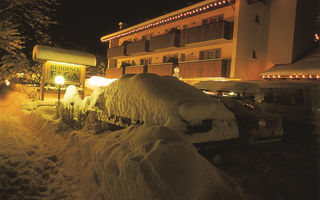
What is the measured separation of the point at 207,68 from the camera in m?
16.1

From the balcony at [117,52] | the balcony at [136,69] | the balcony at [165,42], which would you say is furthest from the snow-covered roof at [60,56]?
the balcony at [117,52]

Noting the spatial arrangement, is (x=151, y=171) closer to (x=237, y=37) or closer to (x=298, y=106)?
(x=298, y=106)

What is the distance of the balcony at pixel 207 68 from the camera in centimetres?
1543

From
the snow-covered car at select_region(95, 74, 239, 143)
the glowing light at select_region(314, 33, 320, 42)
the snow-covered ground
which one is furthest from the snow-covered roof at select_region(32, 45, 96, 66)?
the glowing light at select_region(314, 33, 320, 42)

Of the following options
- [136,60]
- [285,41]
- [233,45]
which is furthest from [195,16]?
[136,60]

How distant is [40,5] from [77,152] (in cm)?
907

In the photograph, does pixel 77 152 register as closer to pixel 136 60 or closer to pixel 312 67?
pixel 312 67

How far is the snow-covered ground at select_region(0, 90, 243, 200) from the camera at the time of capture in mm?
2709

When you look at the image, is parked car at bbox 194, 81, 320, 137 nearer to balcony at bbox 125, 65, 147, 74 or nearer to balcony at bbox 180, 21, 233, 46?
balcony at bbox 180, 21, 233, 46

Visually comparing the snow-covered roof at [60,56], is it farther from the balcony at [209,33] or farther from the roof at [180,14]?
the roof at [180,14]

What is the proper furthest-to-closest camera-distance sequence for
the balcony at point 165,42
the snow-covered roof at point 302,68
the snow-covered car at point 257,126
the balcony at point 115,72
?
the balcony at point 115,72 < the balcony at point 165,42 < the snow-covered roof at point 302,68 < the snow-covered car at point 257,126

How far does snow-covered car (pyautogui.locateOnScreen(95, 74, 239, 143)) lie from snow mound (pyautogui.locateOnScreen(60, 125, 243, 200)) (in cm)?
65

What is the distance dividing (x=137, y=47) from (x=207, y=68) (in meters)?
9.49

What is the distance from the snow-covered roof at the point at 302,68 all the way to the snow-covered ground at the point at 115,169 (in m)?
12.7
